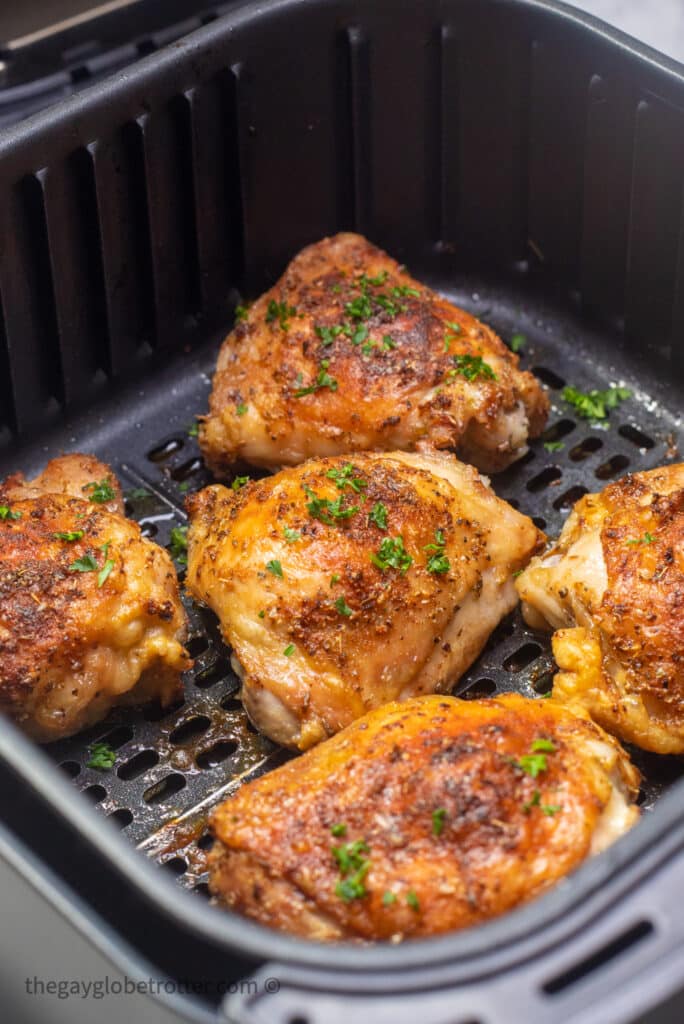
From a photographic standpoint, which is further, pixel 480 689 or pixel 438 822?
pixel 480 689

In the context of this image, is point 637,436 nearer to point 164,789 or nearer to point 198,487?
point 198,487

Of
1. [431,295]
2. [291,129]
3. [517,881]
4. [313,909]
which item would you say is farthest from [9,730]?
[291,129]

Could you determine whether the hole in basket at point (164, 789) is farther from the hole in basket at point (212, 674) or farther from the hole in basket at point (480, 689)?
the hole in basket at point (480, 689)

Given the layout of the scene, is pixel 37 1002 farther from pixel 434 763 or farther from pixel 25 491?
pixel 25 491

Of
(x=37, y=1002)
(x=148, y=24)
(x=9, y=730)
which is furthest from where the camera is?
(x=148, y=24)

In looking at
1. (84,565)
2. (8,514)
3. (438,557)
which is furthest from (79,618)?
(438,557)

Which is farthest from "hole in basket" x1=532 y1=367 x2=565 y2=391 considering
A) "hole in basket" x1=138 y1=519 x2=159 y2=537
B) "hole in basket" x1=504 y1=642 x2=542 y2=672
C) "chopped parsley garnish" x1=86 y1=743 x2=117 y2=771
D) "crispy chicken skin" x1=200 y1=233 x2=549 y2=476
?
"chopped parsley garnish" x1=86 y1=743 x2=117 y2=771
